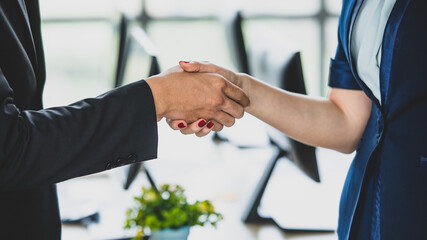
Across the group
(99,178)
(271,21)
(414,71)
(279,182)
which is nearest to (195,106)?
(414,71)

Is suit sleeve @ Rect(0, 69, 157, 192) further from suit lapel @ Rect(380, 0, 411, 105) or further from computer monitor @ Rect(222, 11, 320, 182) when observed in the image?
computer monitor @ Rect(222, 11, 320, 182)

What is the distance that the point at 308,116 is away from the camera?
158 centimetres

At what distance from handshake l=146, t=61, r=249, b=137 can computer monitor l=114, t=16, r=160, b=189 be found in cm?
39

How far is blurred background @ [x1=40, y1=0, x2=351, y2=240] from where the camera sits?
2.24 meters

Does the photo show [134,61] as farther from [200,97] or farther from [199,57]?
[199,57]

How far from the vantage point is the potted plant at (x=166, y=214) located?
1.67m

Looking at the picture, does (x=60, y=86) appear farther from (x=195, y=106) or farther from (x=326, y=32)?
(x=195, y=106)

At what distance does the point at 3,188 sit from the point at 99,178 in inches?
68.3

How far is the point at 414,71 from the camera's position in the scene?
125 centimetres

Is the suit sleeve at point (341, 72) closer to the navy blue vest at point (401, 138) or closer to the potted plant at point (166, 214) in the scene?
the navy blue vest at point (401, 138)

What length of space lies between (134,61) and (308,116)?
0.91m

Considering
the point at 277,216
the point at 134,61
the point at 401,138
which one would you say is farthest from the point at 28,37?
the point at 277,216

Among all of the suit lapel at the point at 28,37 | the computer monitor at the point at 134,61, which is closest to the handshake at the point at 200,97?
the suit lapel at the point at 28,37

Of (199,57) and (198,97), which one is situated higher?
(198,97)
